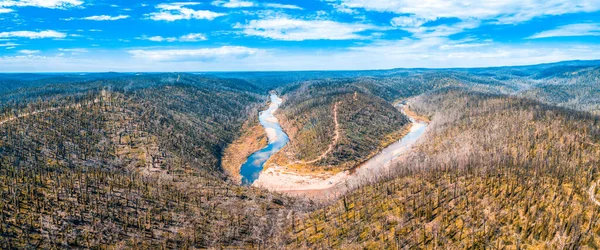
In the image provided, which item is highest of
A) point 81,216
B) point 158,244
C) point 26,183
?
point 26,183

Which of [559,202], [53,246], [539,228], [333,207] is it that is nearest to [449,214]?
[539,228]

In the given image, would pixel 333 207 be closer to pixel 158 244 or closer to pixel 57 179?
pixel 158 244

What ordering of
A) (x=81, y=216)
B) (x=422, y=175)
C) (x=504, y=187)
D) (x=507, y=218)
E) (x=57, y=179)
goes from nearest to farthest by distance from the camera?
(x=507, y=218), (x=81, y=216), (x=504, y=187), (x=57, y=179), (x=422, y=175)

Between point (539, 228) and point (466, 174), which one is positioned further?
point (466, 174)

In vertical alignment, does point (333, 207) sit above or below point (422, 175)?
below

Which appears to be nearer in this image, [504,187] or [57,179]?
[504,187]

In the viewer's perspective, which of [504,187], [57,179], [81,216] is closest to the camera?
[81,216]

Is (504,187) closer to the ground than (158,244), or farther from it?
farther from it

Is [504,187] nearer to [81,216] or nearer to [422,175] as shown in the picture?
[422,175]

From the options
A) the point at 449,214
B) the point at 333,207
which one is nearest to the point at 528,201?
the point at 449,214

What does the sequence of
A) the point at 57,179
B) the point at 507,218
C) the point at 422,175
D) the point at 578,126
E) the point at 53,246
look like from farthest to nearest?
1. the point at 578,126
2. the point at 422,175
3. the point at 57,179
4. the point at 507,218
5. the point at 53,246
